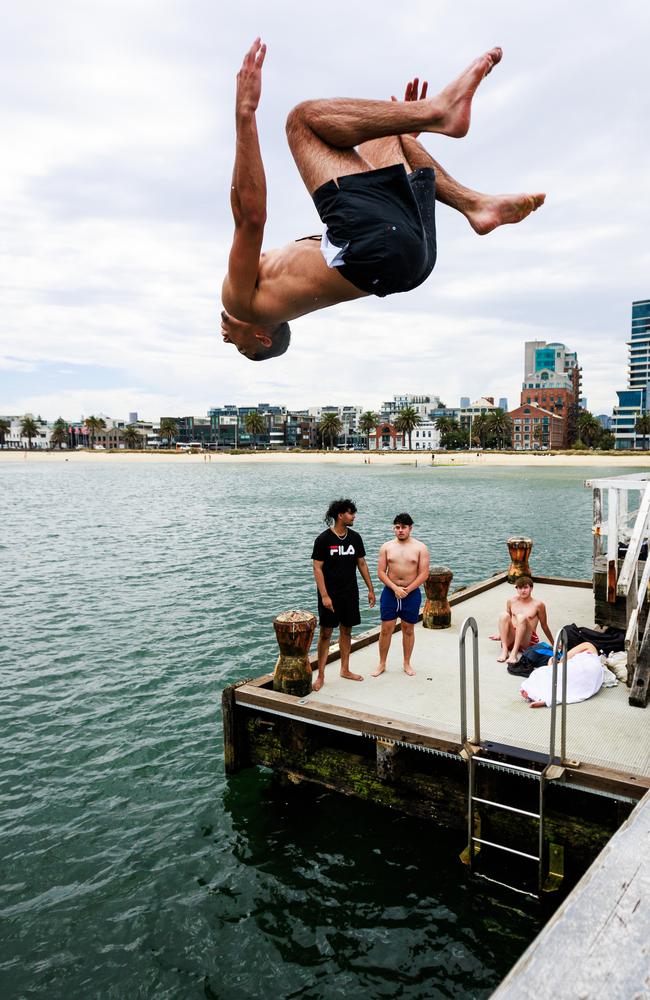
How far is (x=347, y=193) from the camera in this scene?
2.01m

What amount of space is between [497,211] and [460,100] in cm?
76

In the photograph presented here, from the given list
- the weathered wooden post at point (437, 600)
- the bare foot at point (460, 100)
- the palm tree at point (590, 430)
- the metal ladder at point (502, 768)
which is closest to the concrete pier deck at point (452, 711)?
the metal ladder at point (502, 768)

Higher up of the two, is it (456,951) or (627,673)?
(627,673)

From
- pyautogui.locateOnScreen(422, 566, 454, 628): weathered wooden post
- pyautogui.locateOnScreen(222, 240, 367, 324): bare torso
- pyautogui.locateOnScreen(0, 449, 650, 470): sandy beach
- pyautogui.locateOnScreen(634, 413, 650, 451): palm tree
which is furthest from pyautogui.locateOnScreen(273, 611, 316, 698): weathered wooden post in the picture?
pyautogui.locateOnScreen(634, 413, 650, 451): palm tree

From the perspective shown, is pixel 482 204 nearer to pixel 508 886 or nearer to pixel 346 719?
pixel 346 719

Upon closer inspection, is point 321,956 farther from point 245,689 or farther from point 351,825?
point 245,689

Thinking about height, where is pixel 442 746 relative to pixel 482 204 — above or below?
below

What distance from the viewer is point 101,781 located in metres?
10.8

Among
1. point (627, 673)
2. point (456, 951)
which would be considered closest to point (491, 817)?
point (456, 951)

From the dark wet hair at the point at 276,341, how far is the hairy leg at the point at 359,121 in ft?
1.85

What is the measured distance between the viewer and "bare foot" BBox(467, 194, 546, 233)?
270 centimetres

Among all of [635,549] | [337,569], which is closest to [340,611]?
[337,569]

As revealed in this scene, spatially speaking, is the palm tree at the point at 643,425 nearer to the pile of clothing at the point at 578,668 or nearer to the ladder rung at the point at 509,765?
the pile of clothing at the point at 578,668

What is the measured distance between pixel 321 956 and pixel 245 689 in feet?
12.5
